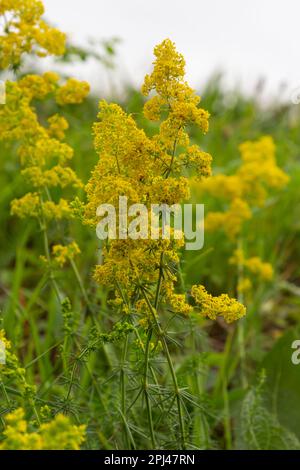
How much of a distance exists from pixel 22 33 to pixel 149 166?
939 millimetres

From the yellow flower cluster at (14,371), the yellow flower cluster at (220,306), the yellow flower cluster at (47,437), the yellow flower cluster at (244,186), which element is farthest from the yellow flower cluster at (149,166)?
the yellow flower cluster at (244,186)

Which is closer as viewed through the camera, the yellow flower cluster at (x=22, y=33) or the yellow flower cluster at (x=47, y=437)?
the yellow flower cluster at (x=47, y=437)

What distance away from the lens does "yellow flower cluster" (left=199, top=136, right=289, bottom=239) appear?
3201 millimetres

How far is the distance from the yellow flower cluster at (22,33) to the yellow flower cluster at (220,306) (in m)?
1.07

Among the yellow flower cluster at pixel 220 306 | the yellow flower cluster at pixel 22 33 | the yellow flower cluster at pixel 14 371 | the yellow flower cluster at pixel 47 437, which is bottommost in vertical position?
the yellow flower cluster at pixel 47 437

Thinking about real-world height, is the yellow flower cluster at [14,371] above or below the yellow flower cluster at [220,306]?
below

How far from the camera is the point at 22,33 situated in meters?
2.14

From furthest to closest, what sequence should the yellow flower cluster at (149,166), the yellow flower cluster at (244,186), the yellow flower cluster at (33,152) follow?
1. the yellow flower cluster at (244,186)
2. the yellow flower cluster at (33,152)
3. the yellow flower cluster at (149,166)

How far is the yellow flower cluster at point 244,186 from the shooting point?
10.5ft

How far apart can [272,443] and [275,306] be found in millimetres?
1514

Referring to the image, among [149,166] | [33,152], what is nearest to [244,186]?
[33,152]

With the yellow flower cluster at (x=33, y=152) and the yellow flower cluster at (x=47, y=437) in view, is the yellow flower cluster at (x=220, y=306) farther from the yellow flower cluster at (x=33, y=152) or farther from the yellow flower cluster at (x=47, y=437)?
the yellow flower cluster at (x=33, y=152)

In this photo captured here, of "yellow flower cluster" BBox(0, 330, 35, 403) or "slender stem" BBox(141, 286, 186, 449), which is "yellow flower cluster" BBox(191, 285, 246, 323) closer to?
"slender stem" BBox(141, 286, 186, 449)

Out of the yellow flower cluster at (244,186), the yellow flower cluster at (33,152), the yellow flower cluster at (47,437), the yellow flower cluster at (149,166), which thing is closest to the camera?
the yellow flower cluster at (47,437)
